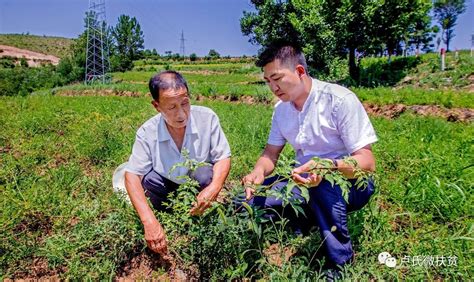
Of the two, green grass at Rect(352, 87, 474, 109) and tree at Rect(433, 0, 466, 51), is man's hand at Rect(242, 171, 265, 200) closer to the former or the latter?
green grass at Rect(352, 87, 474, 109)

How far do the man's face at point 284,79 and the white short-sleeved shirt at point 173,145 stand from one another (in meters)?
0.58

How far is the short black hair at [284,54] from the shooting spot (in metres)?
1.93

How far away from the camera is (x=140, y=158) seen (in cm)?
228

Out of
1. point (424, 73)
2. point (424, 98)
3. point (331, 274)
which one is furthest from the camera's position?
point (424, 73)

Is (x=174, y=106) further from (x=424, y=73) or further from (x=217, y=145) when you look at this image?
(x=424, y=73)

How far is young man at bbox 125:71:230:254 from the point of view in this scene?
2.07 m

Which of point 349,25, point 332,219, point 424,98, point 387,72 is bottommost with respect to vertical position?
point 332,219

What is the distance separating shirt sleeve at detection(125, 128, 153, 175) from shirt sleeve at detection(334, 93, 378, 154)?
49.7 inches

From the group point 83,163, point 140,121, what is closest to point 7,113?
point 140,121

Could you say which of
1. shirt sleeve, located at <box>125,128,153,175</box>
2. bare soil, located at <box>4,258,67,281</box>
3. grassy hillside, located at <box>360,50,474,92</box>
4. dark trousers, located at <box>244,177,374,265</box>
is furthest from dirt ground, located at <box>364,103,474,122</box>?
bare soil, located at <box>4,258,67,281</box>

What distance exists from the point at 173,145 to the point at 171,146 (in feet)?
0.06

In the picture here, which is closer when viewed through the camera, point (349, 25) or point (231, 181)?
point (231, 181)

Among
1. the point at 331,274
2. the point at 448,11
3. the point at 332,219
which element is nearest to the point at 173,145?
the point at 332,219

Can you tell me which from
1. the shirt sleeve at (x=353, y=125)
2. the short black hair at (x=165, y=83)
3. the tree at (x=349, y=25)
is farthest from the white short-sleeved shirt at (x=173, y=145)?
the tree at (x=349, y=25)
